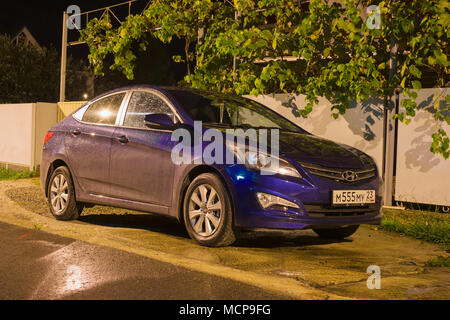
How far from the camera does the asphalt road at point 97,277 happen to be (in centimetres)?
481

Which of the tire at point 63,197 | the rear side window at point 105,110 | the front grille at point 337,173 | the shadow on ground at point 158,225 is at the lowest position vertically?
the shadow on ground at point 158,225

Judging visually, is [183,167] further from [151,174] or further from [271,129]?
[271,129]

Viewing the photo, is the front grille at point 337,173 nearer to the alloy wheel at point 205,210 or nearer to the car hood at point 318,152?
the car hood at point 318,152

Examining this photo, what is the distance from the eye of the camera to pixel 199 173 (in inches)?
269

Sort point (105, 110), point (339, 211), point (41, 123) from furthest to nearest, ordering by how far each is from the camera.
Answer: point (41, 123) < point (105, 110) < point (339, 211)

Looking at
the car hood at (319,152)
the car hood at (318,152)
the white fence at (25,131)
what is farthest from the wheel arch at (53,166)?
the white fence at (25,131)

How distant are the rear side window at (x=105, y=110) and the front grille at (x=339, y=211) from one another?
275 cm

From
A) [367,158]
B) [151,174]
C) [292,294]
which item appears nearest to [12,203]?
[151,174]

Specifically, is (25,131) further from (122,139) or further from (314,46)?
(122,139)

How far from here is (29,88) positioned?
131ft

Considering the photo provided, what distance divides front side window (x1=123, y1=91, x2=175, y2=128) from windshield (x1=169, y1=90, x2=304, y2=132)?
19 cm

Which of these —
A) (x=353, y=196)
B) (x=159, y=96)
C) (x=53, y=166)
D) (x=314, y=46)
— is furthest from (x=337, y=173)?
(x=314, y=46)

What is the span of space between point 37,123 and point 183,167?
10159 mm

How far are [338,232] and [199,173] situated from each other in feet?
6.15
